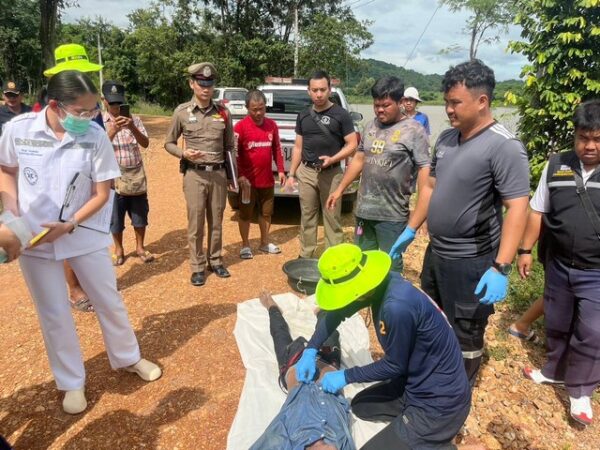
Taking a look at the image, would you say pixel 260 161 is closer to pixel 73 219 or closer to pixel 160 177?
pixel 73 219

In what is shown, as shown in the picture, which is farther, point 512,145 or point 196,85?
point 196,85

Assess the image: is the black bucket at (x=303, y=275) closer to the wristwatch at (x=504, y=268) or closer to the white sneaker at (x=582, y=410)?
the wristwatch at (x=504, y=268)

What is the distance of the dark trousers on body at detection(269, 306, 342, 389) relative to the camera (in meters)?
2.81

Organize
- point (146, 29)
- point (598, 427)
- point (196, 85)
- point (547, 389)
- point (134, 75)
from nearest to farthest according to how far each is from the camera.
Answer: point (598, 427) < point (547, 389) < point (196, 85) < point (146, 29) < point (134, 75)

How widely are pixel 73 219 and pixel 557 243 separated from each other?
3142mm

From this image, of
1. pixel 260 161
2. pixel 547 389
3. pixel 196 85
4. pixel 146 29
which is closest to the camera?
pixel 547 389

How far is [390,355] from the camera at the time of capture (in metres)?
1.93

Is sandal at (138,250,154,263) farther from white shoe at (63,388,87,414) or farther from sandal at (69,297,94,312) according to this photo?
white shoe at (63,388,87,414)

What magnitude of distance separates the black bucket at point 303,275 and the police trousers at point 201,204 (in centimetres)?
88

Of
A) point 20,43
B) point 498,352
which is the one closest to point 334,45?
point 498,352

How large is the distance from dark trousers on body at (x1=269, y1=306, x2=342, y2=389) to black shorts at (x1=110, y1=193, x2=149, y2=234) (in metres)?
2.31

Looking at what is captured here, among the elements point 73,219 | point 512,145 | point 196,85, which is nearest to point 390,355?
point 512,145

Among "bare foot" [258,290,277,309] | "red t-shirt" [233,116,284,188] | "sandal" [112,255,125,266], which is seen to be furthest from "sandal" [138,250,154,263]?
"bare foot" [258,290,277,309]

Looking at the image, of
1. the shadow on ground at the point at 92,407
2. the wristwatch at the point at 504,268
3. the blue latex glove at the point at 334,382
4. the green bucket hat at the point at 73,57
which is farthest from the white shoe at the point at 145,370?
the wristwatch at the point at 504,268
